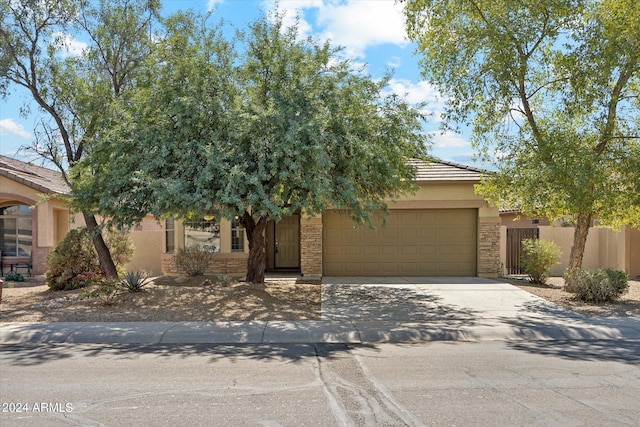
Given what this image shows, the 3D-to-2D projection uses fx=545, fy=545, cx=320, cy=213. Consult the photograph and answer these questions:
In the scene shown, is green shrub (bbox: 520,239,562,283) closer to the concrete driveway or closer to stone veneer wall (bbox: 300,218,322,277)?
the concrete driveway

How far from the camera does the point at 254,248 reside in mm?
14414

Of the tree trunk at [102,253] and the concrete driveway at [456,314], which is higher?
the tree trunk at [102,253]

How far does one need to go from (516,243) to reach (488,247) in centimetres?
201

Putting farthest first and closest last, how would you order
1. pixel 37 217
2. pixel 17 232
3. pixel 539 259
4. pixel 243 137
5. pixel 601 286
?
pixel 17 232 → pixel 37 217 → pixel 539 259 → pixel 601 286 → pixel 243 137

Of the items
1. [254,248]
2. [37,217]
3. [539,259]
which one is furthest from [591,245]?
[37,217]

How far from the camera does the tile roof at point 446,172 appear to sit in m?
17.5

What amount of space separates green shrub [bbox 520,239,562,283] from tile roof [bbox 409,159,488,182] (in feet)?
8.98

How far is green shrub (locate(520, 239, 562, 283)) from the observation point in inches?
637

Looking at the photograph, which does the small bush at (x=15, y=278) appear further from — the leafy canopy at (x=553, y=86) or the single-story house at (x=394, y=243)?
the leafy canopy at (x=553, y=86)

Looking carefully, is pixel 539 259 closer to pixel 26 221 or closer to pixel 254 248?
pixel 254 248

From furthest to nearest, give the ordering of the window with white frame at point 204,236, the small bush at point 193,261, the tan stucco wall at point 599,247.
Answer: the tan stucco wall at point 599,247 < the window with white frame at point 204,236 < the small bush at point 193,261

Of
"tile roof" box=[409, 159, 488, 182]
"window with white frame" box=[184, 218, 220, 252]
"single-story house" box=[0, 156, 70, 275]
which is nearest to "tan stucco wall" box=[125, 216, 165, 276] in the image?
"window with white frame" box=[184, 218, 220, 252]

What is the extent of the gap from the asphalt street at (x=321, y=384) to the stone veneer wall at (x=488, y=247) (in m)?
8.72

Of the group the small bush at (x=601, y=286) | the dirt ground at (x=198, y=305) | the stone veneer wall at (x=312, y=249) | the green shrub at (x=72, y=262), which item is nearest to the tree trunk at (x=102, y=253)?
the green shrub at (x=72, y=262)
